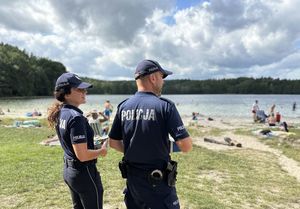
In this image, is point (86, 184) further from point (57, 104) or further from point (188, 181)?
point (188, 181)

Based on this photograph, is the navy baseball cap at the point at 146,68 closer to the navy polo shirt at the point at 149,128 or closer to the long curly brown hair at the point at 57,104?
the navy polo shirt at the point at 149,128

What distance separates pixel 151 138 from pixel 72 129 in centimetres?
79

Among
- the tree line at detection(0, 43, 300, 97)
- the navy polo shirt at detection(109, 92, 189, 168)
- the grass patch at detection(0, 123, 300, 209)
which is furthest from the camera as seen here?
the tree line at detection(0, 43, 300, 97)

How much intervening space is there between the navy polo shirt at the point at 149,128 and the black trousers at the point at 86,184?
0.47m

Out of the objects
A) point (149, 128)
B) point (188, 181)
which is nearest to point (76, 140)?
point (149, 128)

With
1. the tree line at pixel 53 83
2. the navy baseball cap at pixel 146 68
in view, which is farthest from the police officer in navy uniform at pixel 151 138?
the tree line at pixel 53 83

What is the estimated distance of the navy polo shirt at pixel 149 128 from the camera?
3125 millimetres

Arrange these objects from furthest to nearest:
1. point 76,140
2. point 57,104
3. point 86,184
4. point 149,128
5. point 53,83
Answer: point 53,83
point 57,104
point 86,184
point 76,140
point 149,128

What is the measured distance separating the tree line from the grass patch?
8714 centimetres

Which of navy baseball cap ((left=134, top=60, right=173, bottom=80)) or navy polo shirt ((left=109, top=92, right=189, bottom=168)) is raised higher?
navy baseball cap ((left=134, top=60, right=173, bottom=80))

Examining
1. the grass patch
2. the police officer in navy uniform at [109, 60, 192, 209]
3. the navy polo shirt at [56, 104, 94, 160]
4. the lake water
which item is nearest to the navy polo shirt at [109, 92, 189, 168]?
the police officer in navy uniform at [109, 60, 192, 209]

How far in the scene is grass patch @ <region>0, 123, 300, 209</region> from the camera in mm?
6527

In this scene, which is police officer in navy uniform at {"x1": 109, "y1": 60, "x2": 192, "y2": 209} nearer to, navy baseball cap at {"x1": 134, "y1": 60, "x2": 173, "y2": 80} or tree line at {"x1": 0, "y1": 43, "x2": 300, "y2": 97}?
navy baseball cap at {"x1": 134, "y1": 60, "x2": 173, "y2": 80}

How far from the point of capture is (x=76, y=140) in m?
3.40
